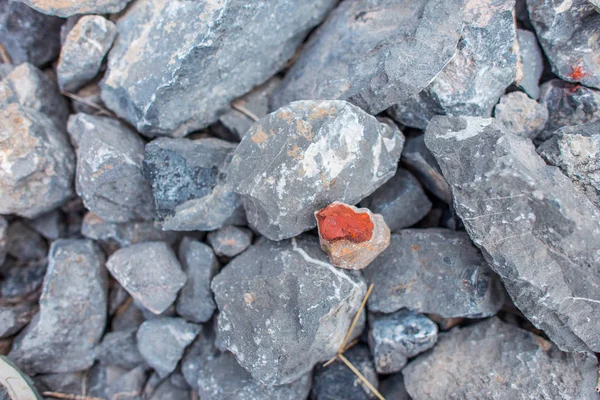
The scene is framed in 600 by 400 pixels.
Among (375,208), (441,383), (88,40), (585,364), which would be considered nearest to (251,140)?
(375,208)

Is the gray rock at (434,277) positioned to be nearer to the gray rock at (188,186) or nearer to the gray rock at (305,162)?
the gray rock at (305,162)

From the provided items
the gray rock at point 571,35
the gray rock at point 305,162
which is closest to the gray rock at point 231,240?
the gray rock at point 305,162

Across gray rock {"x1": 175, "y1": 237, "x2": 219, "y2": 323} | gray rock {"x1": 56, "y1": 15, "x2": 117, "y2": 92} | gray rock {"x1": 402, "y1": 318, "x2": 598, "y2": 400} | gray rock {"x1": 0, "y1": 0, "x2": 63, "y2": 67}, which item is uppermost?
gray rock {"x1": 0, "y1": 0, "x2": 63, "y2": 67}

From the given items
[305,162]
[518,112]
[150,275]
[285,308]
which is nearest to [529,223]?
[518,112]

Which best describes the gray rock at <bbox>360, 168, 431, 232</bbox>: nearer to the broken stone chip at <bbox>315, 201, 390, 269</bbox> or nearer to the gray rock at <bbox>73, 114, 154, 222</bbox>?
the broken stone chip at <bbox>315, 201, 390, 269</bbox>

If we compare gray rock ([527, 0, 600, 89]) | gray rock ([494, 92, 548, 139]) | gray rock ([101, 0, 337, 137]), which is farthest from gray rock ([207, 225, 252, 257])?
gray rock ([527, 0, 600, 89])

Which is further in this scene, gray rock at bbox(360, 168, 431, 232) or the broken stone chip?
gray rock at bbox(360, 168, 431, 232)

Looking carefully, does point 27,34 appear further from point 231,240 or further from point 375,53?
point 375,53
